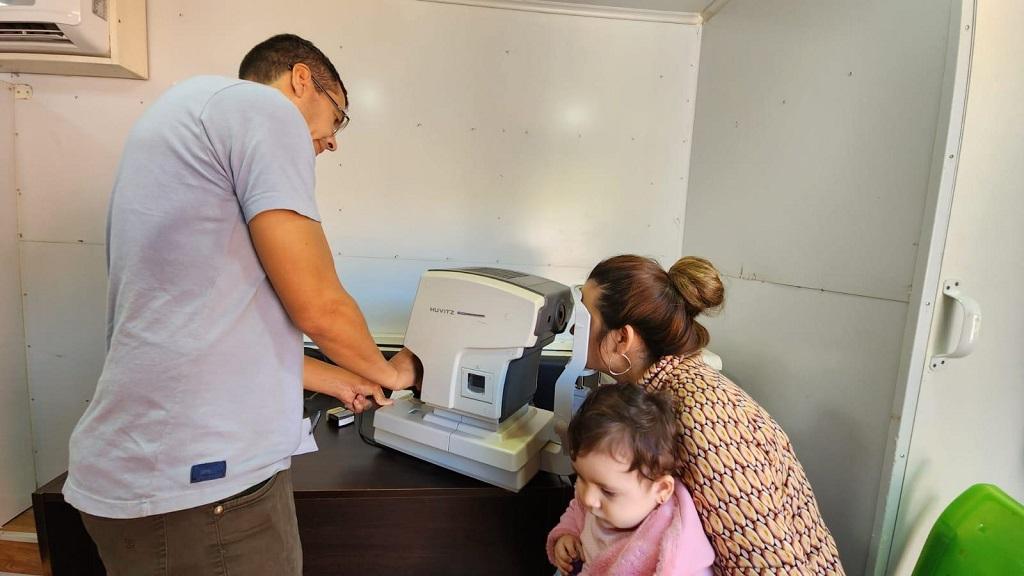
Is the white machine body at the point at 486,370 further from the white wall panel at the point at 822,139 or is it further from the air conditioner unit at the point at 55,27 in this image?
the air conditioner unit at the point at 55,27

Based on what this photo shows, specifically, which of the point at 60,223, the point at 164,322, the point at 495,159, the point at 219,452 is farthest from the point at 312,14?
the point at 219,452

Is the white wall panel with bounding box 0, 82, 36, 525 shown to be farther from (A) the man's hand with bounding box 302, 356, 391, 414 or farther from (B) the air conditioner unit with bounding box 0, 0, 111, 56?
(A) the man's hand with bounding box 302, 356, 391, 414

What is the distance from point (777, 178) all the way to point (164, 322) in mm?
1597

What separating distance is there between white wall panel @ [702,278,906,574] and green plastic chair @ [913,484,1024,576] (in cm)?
12

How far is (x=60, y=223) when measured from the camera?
74.5 inches

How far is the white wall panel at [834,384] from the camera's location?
1059 millimetres

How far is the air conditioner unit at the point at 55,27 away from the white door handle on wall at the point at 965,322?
252 centimetres

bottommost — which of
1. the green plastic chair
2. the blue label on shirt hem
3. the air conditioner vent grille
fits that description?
the green plastic chair

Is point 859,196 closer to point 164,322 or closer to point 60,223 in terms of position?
point 164,322

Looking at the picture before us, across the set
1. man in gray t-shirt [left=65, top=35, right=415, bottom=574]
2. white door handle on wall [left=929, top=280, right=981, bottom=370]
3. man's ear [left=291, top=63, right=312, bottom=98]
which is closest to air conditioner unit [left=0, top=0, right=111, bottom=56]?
man's ear [left=291, top=63, right=312, bottom=98]

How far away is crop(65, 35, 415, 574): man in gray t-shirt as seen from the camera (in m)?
0.69

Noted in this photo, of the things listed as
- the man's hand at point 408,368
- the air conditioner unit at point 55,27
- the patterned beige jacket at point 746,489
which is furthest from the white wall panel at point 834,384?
the air conditioner unit at point 55,27

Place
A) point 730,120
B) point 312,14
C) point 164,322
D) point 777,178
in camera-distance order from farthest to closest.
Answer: point 312,14
point 730,120
point 777,178
point 164,322

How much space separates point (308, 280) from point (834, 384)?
126 cm
